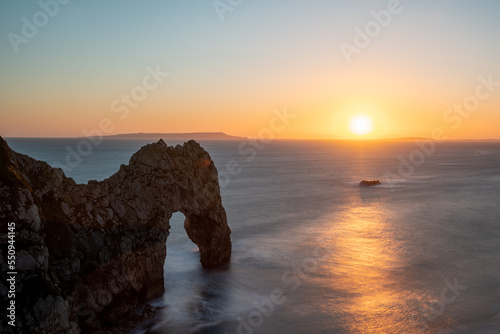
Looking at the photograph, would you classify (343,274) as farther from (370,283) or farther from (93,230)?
(93,230)

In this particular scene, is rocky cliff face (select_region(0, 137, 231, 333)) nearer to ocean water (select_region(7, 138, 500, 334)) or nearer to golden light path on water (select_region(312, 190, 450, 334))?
ocean water (select_region(7, 138, 500, 334))

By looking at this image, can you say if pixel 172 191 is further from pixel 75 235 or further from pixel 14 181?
pixel 14 181

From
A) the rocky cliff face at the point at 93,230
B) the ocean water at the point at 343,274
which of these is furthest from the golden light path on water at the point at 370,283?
the rocky cliff face at the point at 93,230

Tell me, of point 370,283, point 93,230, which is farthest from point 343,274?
point 93,230

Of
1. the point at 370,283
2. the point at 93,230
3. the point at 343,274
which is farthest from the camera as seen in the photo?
the point at 343,274

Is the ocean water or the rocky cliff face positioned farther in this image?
the ocean water

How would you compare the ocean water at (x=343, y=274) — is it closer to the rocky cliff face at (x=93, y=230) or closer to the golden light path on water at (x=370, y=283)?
the golden light path on water at (x=370, y=283)

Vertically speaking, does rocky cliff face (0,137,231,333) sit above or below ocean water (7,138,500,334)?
above

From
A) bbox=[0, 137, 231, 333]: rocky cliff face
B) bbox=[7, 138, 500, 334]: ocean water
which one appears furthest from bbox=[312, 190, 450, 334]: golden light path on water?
bbox=[0, 137, 231, 333]: rocky cliff face

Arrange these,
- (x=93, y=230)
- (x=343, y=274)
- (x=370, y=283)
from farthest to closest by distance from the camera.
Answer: (x=343, y=274), (x=370, y=283), (x=93, y=230)

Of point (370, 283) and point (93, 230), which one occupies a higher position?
Answer: point (93, 230)
